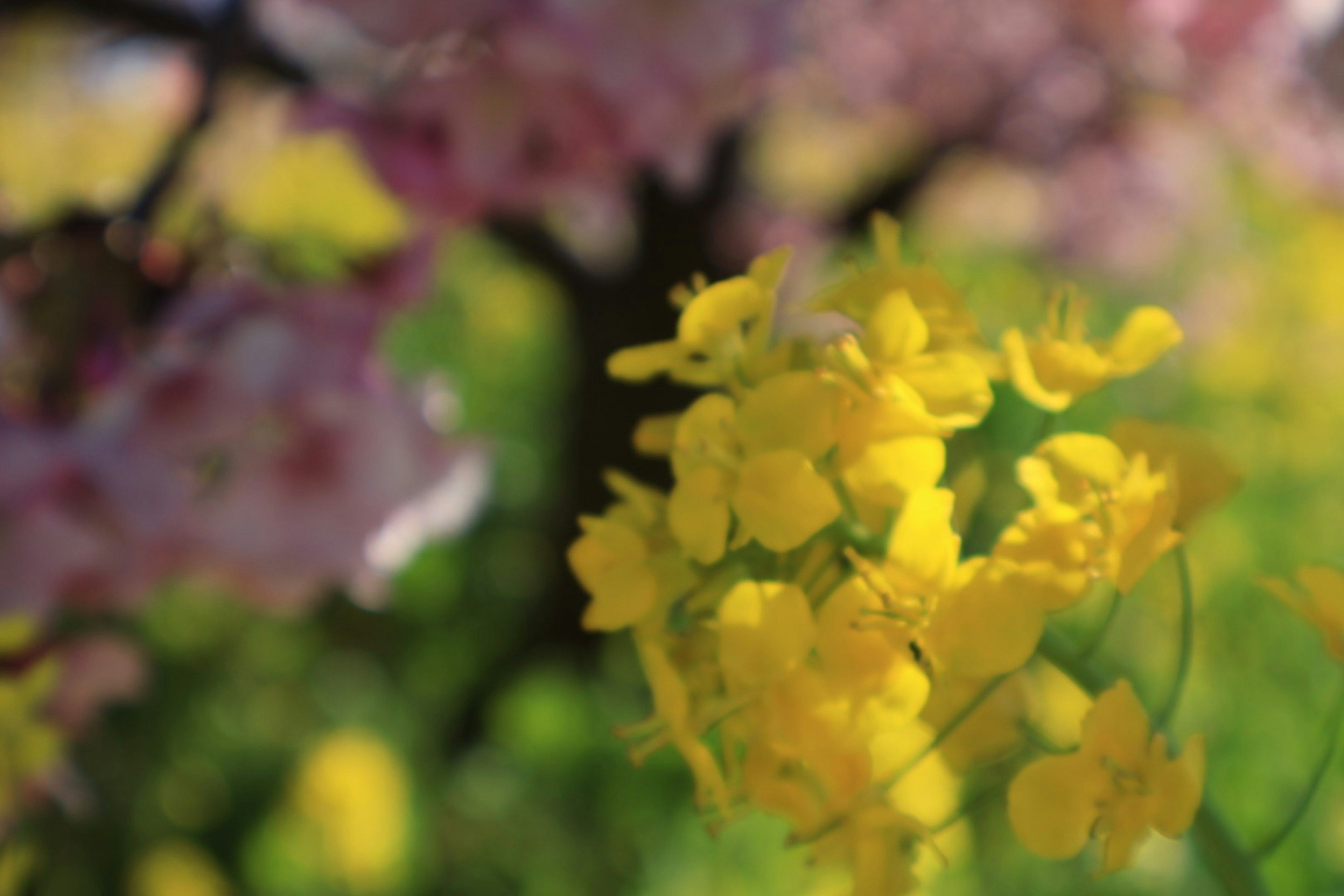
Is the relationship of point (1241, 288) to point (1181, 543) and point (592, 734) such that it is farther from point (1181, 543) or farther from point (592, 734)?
point (1181, 543)

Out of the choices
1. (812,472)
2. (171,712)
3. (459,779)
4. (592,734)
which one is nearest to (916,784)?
(592,734)

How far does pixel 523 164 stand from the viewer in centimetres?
54

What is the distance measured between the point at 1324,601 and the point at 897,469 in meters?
0.11

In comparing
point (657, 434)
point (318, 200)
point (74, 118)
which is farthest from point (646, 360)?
point (74, 118)

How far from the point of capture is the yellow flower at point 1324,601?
10.5 inches

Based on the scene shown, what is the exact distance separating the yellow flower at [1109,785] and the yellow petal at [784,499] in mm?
69

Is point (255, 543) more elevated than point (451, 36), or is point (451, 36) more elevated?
point (451, 36)

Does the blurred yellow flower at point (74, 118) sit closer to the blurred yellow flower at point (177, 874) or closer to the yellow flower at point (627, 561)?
the yellow flower at point (627, 561)

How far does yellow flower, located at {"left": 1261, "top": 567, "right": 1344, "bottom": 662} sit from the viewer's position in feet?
0.88

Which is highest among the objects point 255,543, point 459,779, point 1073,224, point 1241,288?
point 255,543

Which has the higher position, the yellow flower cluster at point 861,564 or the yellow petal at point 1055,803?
the yellow flower cluster at point 861,564

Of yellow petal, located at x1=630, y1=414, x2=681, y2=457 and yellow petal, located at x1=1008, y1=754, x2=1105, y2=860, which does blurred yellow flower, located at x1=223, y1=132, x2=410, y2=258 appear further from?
yellow petal, located at x1=1008, y1=754, x2=1105, y2=860

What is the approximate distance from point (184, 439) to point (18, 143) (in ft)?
8.71

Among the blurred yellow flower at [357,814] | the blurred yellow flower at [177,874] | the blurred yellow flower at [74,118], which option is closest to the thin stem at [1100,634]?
the blurred yellow flower at [74,118]
